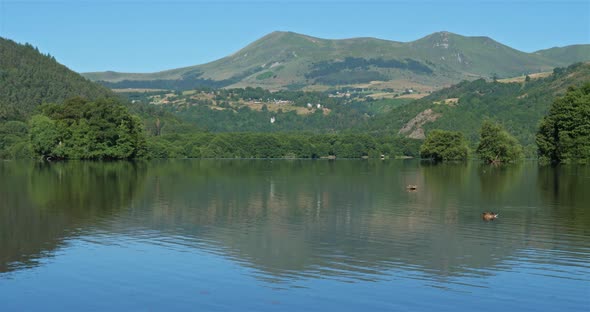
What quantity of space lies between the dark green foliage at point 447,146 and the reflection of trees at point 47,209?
391ft

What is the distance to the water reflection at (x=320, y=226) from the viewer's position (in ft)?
107

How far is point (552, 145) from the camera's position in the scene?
147 metres

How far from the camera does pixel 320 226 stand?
45188 millimetres

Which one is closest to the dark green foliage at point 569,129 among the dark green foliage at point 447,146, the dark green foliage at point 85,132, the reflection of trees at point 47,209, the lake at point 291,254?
the dark green foliage at point 447,146

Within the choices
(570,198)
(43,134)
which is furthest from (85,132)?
(570,198)

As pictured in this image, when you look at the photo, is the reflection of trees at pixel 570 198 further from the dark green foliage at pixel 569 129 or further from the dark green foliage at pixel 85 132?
the dark green foliage at pixel 85 132

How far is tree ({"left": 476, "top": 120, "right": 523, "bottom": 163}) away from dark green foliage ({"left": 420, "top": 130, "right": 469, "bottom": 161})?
2050 centimetres

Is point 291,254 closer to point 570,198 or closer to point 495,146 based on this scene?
point 570,198

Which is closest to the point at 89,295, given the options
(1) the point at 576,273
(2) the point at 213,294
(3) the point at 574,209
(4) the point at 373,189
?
(2) the point at 213,294

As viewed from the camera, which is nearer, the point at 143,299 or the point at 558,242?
the point at 143,299

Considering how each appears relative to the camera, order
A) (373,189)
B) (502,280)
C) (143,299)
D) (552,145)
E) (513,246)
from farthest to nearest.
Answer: (552,145) < (373,189) < (513,246) < (502,280) < (143,299)

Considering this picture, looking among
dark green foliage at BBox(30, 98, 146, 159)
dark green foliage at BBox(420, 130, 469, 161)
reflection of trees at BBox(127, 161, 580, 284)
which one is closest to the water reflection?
reflection of trees at BBox(127, 161, 580, 284)

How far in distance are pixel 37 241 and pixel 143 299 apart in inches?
556

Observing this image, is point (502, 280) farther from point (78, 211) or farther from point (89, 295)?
point (78, 211)
